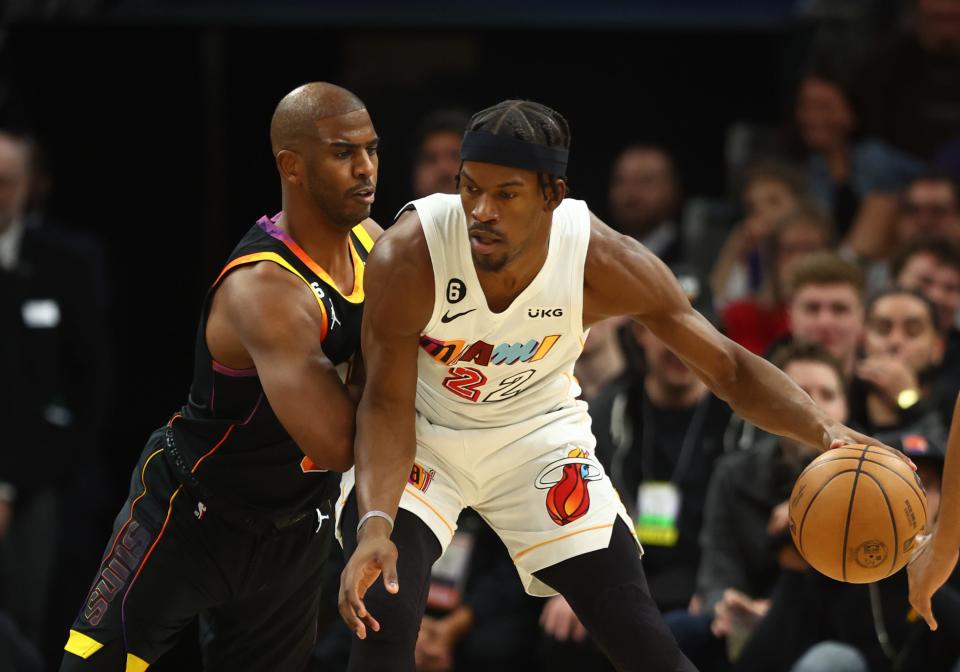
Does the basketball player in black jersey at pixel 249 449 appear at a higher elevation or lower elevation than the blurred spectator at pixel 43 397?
higher

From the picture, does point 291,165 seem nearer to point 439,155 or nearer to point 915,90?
point 439,155

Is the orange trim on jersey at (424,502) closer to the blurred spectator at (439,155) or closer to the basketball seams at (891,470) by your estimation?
the basketball seams at (891,470)

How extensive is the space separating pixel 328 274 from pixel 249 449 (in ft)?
1.85

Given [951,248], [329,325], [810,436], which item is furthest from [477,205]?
[951,248]

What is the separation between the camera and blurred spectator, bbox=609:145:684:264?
8.43 m

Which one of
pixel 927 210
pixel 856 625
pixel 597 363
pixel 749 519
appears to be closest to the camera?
pixel 856 625

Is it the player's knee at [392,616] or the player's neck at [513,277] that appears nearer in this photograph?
the player's knee at [392,616]

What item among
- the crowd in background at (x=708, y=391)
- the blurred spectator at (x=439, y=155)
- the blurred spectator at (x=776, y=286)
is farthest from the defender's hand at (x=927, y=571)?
the blurred spectator at (x=439, y=155)

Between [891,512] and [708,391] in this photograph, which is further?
[708,391]

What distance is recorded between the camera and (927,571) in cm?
436

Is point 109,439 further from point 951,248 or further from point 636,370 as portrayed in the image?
point 951,248

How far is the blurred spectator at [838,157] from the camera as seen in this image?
8.58 metres

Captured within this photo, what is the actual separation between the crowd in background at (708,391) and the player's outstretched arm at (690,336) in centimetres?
144

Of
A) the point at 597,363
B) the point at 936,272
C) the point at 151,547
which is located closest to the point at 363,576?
the point at 151,547
